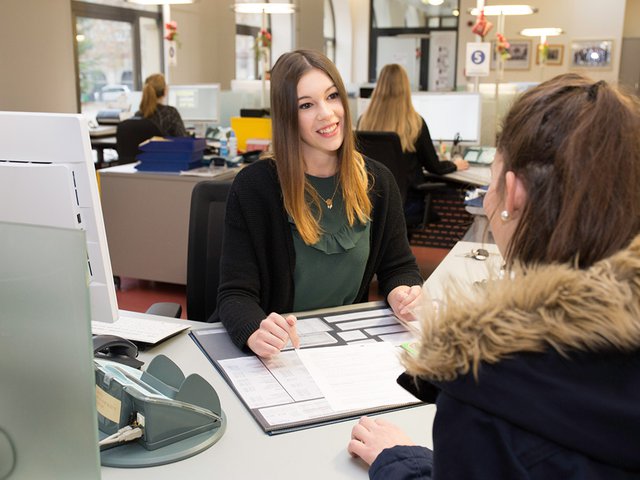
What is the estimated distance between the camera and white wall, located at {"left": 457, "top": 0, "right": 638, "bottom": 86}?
10820 mm

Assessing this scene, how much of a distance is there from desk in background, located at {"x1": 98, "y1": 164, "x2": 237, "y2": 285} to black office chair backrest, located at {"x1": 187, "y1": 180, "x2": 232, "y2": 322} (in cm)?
210

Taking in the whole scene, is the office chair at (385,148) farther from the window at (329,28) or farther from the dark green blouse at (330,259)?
the window at (329,28)

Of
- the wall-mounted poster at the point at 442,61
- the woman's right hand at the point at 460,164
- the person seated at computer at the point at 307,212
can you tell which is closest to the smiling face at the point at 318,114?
the person seated at computer at the point at 307,212

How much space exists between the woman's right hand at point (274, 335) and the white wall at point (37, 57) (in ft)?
18.2

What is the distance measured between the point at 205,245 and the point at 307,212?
382 millimetres

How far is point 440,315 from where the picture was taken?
2.41 ft

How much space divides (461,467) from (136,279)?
4.08 meters

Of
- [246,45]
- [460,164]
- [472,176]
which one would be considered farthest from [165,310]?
[246,45]

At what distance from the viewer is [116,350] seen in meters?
1.42

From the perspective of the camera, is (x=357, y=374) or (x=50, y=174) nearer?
(x=50, y=174)

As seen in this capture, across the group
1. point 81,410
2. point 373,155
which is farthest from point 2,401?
point 373,155

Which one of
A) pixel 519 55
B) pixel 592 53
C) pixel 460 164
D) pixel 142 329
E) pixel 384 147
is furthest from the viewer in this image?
pixel 519 55

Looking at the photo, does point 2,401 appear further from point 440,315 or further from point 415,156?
point 415,156

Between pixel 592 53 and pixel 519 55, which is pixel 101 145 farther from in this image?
pixel 592 53
